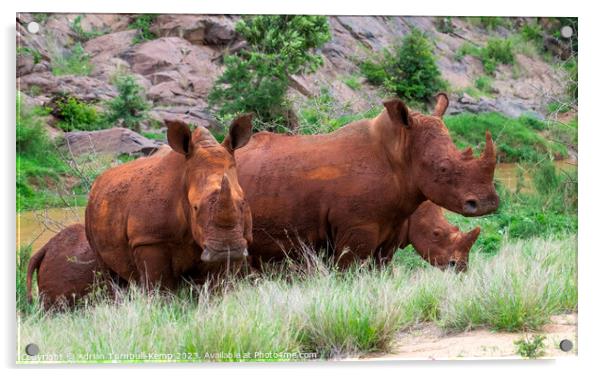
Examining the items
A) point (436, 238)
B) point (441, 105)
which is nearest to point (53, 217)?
point (436, 238)

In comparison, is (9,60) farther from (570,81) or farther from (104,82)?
(570,81)

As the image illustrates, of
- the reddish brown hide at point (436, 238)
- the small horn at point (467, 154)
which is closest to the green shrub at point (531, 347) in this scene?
the reddish brown hide at point (436, 238)

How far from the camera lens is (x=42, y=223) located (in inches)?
392

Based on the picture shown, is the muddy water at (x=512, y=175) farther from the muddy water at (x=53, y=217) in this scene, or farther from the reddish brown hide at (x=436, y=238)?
the reddish brown hide at (x=436, y=238)

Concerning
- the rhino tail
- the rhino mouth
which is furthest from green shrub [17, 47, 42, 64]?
the rhino mouth

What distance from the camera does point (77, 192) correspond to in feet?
34.0

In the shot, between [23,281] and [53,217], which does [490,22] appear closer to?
[53,217]

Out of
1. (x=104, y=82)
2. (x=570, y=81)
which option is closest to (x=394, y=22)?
(x=570, y=81)

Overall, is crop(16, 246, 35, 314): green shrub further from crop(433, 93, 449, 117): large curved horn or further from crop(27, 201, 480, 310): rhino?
crop(433, 93, 449, 117): large curved horn

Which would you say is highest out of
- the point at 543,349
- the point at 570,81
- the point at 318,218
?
the point at 570,81

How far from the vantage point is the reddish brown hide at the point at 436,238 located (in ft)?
33.3

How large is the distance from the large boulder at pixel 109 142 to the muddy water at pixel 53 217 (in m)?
0.46

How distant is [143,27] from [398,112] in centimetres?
179
